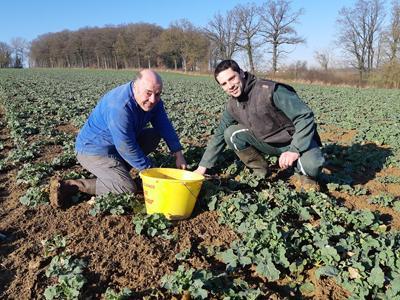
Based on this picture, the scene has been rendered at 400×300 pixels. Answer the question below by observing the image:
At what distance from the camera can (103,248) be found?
11.8 ft

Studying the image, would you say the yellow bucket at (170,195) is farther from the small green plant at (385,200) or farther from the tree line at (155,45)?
the tree line at (155,45)

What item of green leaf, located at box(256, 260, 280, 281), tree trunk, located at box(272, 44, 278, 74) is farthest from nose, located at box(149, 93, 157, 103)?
tree trunk, located at box(272, 44, 278, 74)

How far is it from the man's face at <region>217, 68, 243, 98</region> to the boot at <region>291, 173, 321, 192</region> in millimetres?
1416

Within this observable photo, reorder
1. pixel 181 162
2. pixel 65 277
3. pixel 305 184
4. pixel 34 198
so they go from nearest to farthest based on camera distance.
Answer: pixel 65 277
pixel 34 198
pixel 181 162
pixel 305 184

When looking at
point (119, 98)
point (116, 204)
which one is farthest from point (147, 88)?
point (116, 204)

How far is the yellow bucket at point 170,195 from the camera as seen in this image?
12.6 feet

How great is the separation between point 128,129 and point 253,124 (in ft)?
5.68

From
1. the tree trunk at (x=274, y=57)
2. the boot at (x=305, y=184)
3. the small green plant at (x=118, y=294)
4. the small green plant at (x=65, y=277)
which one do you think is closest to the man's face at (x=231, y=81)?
the boot at (x=305, y=184)

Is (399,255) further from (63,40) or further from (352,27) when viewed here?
(63,40)

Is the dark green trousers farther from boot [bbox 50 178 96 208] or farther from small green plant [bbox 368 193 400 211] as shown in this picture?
boot [bbox 50 178 96 208]

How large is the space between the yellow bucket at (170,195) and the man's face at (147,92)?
79 centimetres

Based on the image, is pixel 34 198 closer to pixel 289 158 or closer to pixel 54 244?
pixel 54 244

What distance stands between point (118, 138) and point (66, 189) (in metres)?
0.85

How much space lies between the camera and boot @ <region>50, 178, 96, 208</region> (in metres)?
4.35
